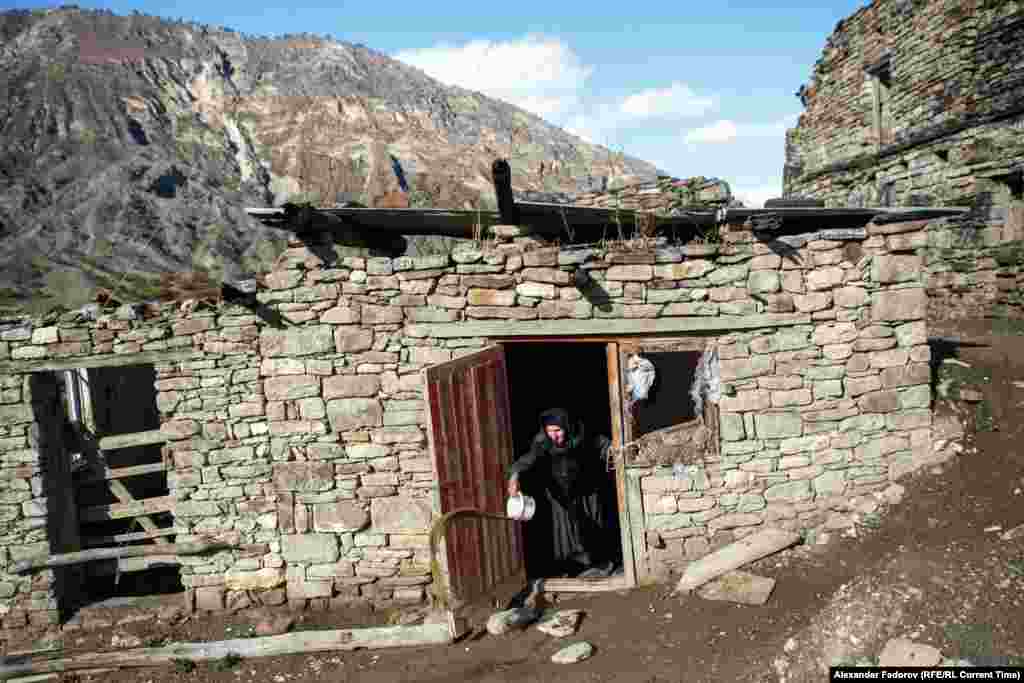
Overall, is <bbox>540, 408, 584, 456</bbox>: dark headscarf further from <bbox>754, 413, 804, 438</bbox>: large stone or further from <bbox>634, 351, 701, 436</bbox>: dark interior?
<bbox>754, 413, 804, 438</bbox>: large stone

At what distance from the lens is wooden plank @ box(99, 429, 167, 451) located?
6148 mm

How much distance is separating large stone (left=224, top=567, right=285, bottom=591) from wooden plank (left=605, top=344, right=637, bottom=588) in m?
3.32

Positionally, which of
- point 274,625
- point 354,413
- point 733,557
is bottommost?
point 274,625

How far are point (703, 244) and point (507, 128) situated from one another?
4312cm

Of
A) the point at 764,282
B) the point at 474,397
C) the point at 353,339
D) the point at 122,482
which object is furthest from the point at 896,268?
the point at 122,482

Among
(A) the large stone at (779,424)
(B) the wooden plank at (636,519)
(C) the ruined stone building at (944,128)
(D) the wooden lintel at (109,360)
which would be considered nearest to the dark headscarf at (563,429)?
(B) the wooden plank at (636,519)

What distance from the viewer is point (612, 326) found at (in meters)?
5.68

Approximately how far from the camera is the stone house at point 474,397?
5.65 metres

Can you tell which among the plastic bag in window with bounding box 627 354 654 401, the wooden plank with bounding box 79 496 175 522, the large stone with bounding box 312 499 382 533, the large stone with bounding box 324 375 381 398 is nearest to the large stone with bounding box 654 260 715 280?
the plastic bag in window with bounding box 627 354 654 401

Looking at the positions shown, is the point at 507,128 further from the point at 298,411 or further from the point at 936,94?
the point at 298,411

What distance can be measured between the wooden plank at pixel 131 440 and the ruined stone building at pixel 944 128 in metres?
12.1

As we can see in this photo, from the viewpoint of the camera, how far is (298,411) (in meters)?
5.91

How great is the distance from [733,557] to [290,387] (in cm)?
433

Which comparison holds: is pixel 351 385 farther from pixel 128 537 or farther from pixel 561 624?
pixel 128 537
